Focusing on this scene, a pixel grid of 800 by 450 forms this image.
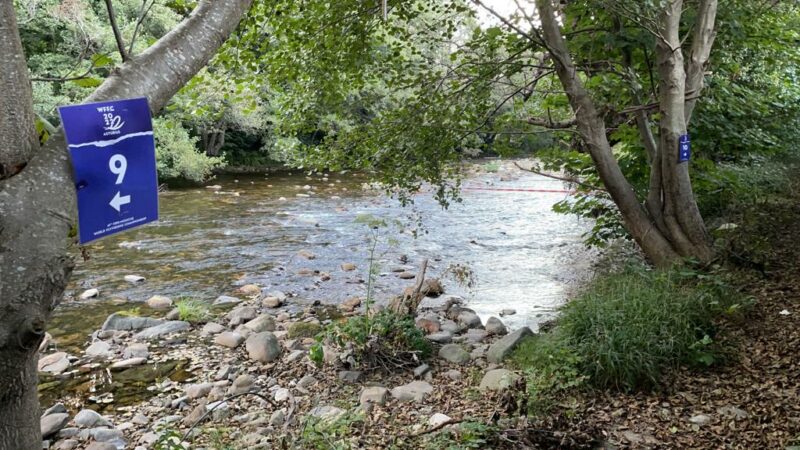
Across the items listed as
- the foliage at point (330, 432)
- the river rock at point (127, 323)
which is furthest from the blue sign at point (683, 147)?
the river rock at point (127, 323)

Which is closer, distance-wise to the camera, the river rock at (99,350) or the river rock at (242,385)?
the river rock at (242,385)

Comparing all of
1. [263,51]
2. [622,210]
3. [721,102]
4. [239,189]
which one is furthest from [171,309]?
[239,189]

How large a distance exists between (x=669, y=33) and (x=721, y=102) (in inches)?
51.1

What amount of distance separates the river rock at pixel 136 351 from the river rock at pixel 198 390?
3.66 feet

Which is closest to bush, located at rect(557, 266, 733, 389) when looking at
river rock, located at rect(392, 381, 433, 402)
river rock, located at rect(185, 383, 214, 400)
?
river rock, located at rect(392, 381, 433, 402)

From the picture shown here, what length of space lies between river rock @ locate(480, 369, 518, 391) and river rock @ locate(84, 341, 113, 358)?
388 centimetres

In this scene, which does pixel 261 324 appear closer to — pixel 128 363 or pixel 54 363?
pixel 128 363

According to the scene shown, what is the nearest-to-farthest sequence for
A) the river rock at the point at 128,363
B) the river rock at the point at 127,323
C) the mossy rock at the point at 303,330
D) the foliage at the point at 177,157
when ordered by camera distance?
the river rock at the point at 128,363 < the mossy rock at the point at 303,330 < the river rock at the point at 127,323 < the foliage at the point at 177,157

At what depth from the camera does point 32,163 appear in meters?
1.43

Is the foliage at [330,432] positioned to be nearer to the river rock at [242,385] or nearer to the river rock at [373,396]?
the river rock at [373,396]

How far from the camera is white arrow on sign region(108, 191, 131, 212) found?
1595mm

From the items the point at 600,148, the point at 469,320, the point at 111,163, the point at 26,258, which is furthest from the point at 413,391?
the point at 26,258

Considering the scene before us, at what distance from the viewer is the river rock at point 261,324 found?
629cm

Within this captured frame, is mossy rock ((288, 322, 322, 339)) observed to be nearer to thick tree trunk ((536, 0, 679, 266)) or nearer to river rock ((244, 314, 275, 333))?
river rock ((244, 314, 275, 333))
